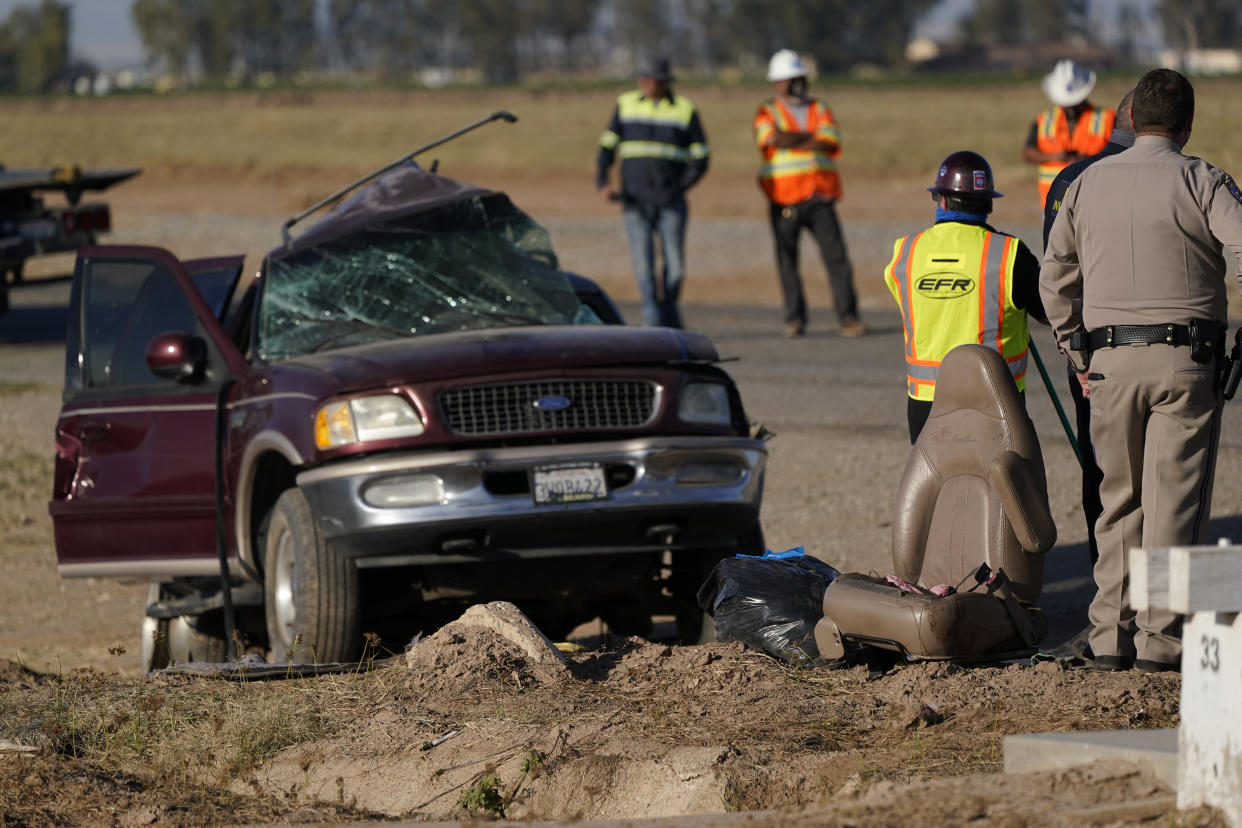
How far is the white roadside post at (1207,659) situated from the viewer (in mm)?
4004

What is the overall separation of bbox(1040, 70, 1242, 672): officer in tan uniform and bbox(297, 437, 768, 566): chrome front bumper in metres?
1.54

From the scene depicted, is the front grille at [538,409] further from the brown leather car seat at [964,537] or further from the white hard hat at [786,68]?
the white hard hat at [786,68]

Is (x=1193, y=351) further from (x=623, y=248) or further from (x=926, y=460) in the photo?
(x=623, y=248)

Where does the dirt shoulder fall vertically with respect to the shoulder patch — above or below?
below

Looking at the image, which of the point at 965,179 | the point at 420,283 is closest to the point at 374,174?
the point at 420,283

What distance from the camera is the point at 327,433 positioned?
6.80 meters

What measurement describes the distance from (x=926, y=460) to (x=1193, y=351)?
1.01m

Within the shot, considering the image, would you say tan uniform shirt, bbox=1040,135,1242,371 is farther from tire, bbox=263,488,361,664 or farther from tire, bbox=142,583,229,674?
tire, bbox=142,583,229,674

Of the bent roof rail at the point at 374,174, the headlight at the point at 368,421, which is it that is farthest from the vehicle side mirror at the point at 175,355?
the headlight at the point at 368,421

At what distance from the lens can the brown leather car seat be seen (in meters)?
5.88

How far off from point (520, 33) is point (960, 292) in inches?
A: 6515

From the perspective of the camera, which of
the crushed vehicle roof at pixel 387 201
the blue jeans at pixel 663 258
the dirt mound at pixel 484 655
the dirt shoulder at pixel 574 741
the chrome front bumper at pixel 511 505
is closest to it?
the dirt shoulder at pixel 574 741

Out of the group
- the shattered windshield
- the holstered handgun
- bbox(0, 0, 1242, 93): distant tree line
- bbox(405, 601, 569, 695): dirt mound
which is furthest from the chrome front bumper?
bbox(0, 0, 1242, 93): distant tree line

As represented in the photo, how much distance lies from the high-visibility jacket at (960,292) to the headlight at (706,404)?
30.5 inches
